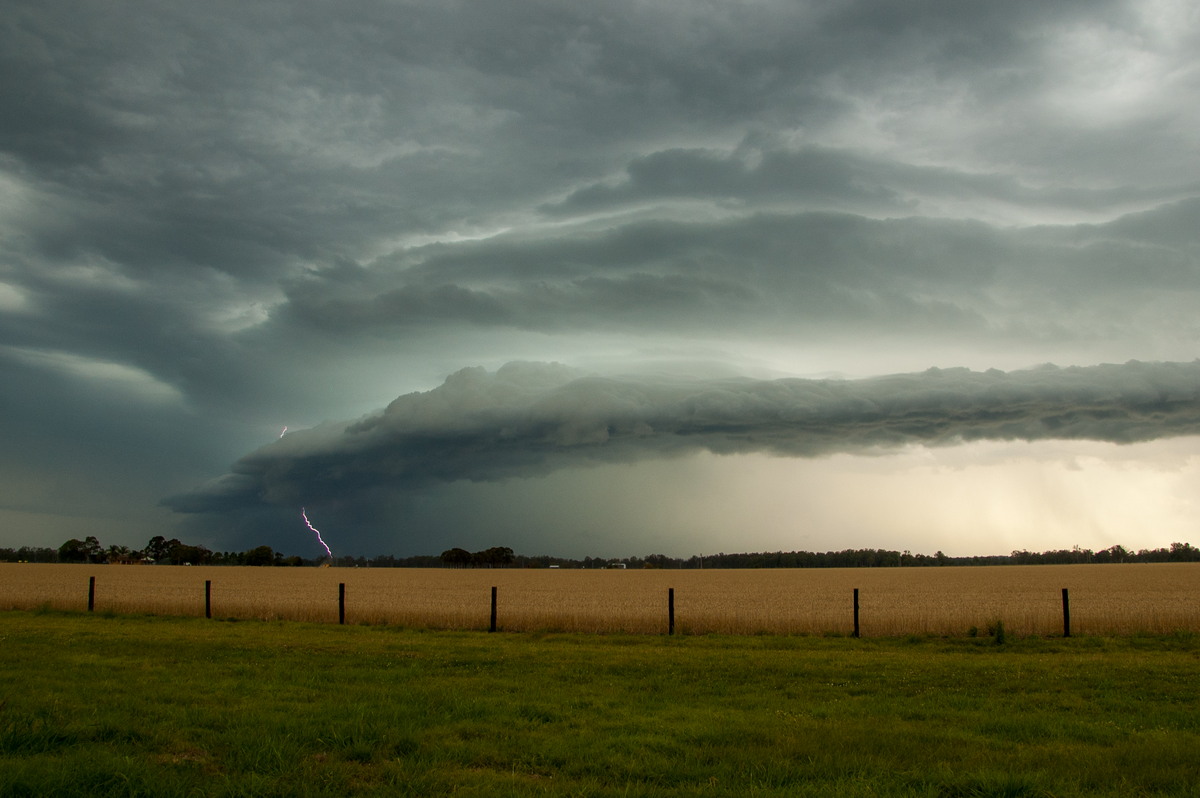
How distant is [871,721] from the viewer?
11102 millimetres

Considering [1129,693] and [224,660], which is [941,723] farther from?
[224,660]

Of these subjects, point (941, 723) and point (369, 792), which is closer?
point (369, 792)

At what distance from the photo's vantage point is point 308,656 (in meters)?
18.1

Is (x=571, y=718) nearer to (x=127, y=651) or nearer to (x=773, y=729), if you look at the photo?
(x=773, y=729)

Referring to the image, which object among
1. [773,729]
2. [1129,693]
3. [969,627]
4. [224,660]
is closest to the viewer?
[773,729]

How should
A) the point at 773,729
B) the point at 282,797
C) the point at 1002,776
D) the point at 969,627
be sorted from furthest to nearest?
the point at 969,627
the point at 773,729
the point at 1002,776
the point at 282,797

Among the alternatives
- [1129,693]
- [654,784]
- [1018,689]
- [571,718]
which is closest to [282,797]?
[654,784]

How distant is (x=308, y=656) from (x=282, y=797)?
1158 centimetres

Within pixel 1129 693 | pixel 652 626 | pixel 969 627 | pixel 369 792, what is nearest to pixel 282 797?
pixel 369 792

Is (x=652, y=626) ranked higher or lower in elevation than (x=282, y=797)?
lower

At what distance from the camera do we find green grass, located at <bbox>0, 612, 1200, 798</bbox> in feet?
25.9

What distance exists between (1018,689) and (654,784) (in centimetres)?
959

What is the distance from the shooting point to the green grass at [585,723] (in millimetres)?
7898

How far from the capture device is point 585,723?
10.9 meters
